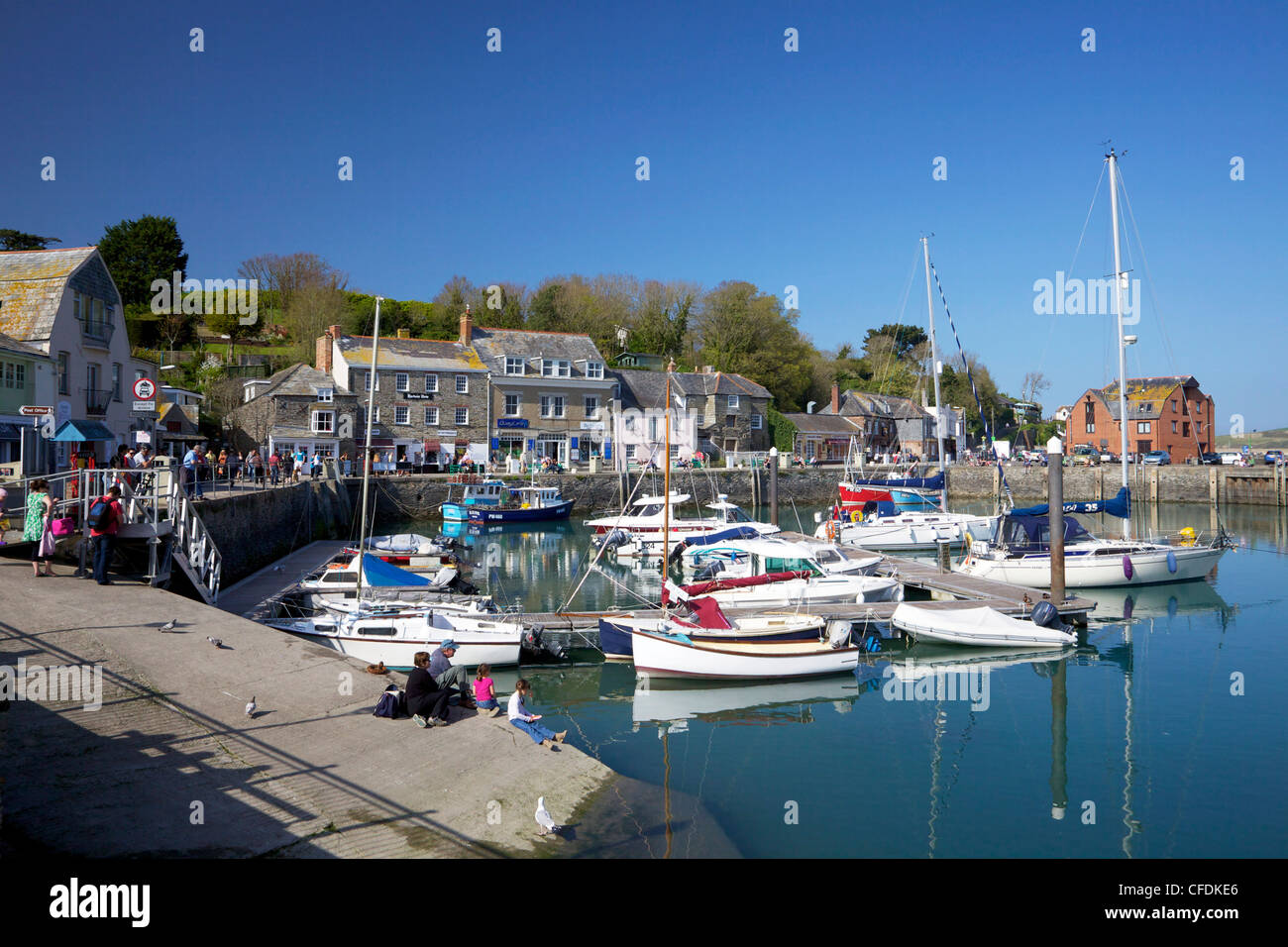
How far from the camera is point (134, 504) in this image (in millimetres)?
18250

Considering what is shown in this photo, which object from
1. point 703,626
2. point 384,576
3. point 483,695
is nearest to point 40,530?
point 384,576

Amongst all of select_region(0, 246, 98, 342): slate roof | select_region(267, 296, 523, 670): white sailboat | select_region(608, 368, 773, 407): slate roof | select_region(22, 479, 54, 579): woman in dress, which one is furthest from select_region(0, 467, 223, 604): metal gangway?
select_region(608, 368, 773, 407): slate roof

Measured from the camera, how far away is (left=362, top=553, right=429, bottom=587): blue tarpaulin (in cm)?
2408

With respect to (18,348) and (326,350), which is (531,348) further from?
(18,348)

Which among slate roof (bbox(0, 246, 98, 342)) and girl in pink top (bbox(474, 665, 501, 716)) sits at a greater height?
slate roof (bbox(0, 246, 98, 342))

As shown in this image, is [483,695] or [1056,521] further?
[1056,521]

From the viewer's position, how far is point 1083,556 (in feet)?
97.1

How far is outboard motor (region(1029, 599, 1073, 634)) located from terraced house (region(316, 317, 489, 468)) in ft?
141

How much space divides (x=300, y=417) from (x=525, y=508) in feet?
54.8

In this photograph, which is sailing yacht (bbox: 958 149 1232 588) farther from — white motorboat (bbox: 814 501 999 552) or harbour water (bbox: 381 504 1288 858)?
white motorboat (bbox: 814 501 999 552)

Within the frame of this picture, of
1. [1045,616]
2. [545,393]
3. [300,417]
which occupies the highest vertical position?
[545,393]

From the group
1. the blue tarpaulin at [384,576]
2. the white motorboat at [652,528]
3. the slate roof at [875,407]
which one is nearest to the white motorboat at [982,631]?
the blue tarpaulin at [384,576]

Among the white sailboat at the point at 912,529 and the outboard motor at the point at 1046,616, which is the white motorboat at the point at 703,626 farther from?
the white sailboat at the point at 912,529
